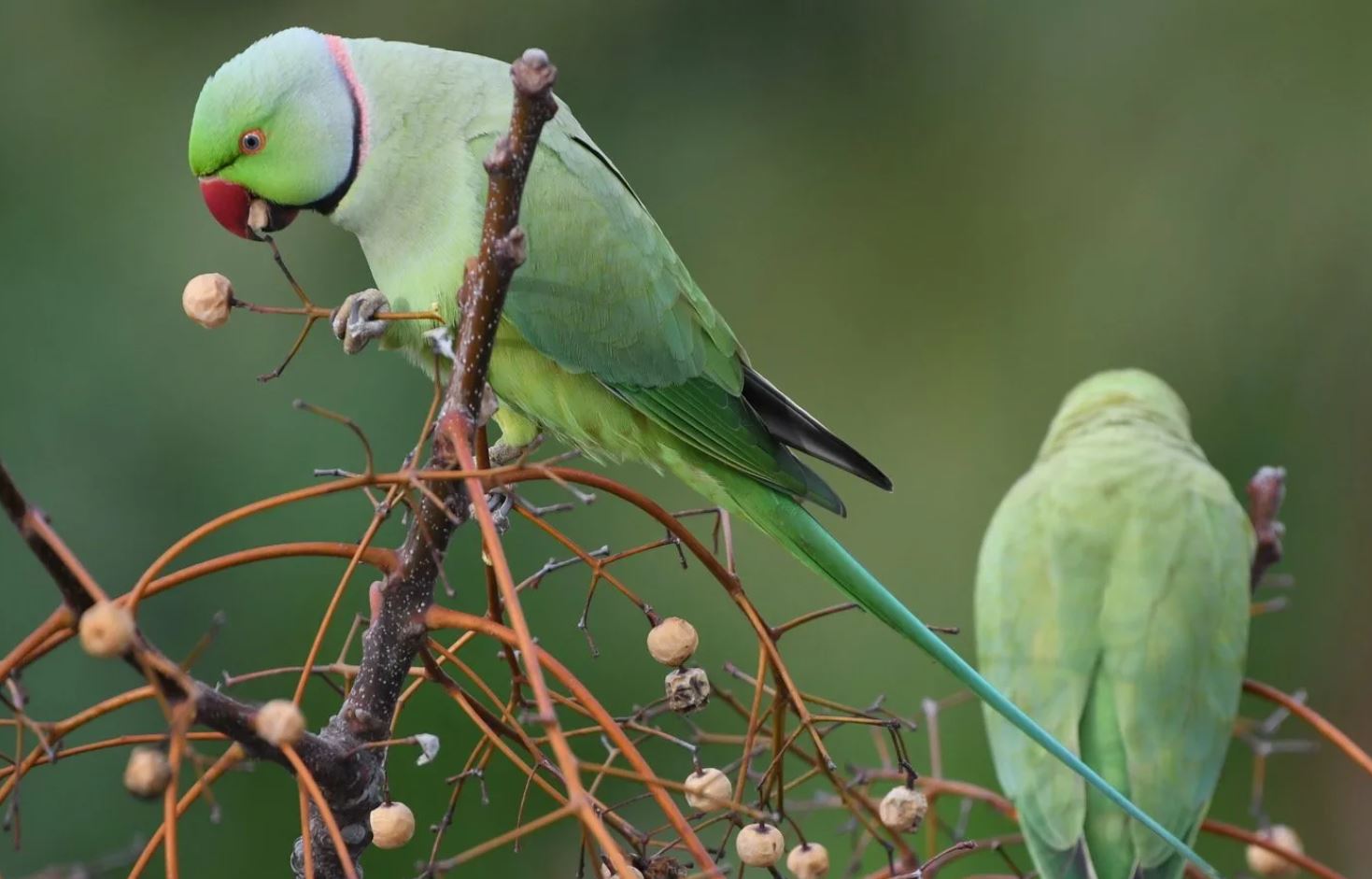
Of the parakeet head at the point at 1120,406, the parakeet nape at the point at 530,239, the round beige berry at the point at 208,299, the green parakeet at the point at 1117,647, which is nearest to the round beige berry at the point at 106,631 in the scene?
the round beige berry at the point at 208,299

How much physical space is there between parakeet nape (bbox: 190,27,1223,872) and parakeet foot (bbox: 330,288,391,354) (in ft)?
0.39

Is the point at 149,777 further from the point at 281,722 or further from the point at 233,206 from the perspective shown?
the point at 233,206

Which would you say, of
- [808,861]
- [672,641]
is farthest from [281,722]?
[808,861]

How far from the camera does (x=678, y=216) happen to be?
2.97 meters

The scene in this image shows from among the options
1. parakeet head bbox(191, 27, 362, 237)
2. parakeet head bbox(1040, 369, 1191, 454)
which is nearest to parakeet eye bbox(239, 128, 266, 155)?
parakeet head bbox(191, 27, 362, 237)

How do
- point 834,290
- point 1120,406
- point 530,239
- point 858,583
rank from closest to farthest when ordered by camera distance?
point 858,583 < point 530,239 < point 1120,406 < point 834,290

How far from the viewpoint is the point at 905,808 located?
3.02ft

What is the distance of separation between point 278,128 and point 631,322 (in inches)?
14.5

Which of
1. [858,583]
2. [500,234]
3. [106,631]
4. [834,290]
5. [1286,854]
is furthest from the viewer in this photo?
[834,290]

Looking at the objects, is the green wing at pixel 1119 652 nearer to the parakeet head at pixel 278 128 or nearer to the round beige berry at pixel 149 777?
the parakeet head at pixel 278 128

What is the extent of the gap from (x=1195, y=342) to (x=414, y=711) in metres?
1.65

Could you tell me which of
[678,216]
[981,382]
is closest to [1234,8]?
[981,382]

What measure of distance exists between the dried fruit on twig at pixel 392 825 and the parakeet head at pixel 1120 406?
3.71 ft

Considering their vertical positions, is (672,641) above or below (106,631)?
below
